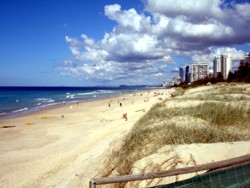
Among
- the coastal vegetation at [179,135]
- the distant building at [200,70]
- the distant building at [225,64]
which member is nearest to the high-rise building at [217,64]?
the distant building at [225,64]

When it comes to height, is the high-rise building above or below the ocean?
above

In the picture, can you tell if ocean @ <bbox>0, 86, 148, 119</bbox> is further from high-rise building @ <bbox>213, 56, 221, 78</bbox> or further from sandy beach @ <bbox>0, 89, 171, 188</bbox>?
high-rise building @ <bbox>213, 56, 221, 78</bbox>

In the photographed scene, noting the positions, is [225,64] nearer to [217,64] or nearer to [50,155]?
[217,64]

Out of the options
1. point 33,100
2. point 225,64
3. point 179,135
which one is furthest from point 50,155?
point 225,64

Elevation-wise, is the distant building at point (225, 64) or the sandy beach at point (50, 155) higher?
the distant building at point (225, 64)

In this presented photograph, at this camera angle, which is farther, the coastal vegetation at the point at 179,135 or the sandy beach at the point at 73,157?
the coastal vegetation at the point at 179,135

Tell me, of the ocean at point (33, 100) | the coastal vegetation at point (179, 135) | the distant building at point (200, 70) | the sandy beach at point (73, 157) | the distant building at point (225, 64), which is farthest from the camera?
the distant building at point (200, 70)

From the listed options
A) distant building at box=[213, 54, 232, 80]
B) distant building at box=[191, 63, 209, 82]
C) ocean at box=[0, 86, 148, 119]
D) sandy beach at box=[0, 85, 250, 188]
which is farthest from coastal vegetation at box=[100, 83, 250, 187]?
distant building at box=[191, 63, 209, 82]

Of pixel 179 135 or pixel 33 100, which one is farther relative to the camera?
pixel 33 100

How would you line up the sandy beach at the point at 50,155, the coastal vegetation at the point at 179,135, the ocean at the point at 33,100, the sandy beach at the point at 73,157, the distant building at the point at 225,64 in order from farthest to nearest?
the distant building at the point at 225,64
the ocean at the point at 33,100
the sandy beach at the point at 50,155
the coastal vegetation at the point at 179,135
the sandy beach at the point at 73,157

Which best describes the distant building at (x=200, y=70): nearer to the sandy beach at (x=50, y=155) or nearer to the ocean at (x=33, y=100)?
the ocean at (x=33, y=100)

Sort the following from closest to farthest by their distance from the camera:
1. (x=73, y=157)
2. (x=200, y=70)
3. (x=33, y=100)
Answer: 1. (x=73, y=157)
2. (x=33, y=100)
3. (x=200, y=70)

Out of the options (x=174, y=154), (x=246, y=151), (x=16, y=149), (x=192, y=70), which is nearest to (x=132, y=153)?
(x=174, y=154)

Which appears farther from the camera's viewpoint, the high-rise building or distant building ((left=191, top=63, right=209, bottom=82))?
distant building ((left=191, top=63, right=209, bottom=82))
